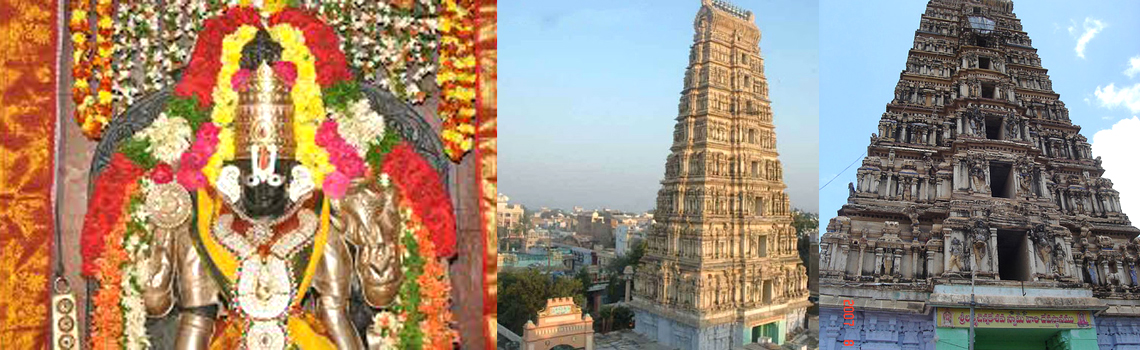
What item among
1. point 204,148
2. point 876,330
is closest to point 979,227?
point 876,330

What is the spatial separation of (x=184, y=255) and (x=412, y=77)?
169 centimetres

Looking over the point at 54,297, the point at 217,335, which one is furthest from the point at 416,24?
the point at 54,297

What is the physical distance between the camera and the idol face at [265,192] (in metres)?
4.21

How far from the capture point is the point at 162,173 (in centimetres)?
427

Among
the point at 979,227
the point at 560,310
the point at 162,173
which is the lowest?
the point at 560,310

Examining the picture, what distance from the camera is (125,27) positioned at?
434 cm

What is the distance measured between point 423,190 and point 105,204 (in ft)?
6.07

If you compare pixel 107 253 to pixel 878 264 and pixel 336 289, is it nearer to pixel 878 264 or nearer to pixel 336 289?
pixel 336 289

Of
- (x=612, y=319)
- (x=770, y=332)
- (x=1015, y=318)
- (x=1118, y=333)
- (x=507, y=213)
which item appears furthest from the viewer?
(x=770, y=332)

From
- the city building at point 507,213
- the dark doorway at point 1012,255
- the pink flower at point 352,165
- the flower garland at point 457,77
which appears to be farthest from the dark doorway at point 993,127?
the pink flower at point 352,165

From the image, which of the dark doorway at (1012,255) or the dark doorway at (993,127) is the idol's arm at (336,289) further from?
the dark doorway at (993,127)

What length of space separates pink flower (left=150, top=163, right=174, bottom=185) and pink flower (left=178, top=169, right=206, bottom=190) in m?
0.06

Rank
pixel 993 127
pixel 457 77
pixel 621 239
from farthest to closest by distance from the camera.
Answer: pixel 993 127 < pixel 621 239 < pixel 457 77

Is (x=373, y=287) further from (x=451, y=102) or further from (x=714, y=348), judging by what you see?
(x=714, y=348)
